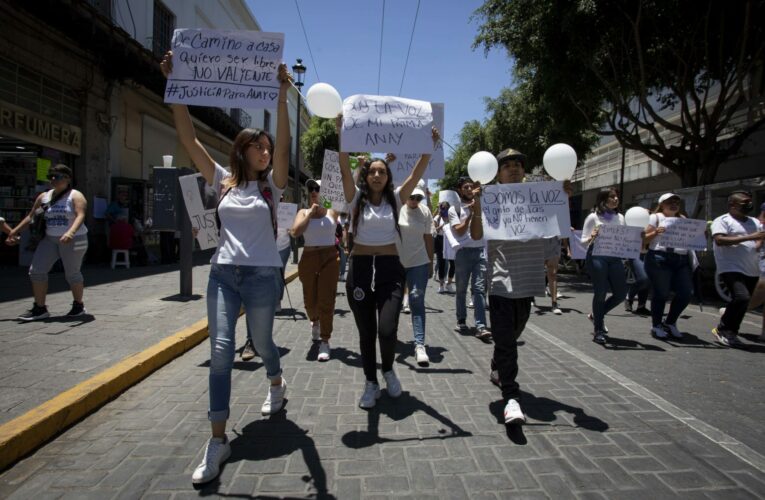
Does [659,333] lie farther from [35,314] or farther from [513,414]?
[35,314]

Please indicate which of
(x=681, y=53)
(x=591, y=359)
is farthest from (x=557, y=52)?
(x=591, y=359)

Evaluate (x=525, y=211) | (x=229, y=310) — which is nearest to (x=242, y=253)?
(x=229, y=310)

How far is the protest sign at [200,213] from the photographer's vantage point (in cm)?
521

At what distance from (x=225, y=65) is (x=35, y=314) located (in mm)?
4387

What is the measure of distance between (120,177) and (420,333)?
40.4 feet

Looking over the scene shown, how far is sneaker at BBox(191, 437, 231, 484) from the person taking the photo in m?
2.43

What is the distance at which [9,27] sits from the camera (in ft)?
32.1

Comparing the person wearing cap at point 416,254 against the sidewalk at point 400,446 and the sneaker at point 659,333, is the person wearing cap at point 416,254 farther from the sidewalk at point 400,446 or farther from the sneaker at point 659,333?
the sneaker at point 659,333

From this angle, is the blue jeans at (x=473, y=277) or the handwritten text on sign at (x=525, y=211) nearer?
the handwritten text on sign at (x=525, y=211)

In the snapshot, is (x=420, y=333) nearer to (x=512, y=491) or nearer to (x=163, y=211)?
(x=512, y=491)

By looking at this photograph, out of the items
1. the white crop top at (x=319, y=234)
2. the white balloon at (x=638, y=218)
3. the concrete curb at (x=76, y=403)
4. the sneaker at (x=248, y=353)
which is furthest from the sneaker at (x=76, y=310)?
the white balloon at (x=638, y=218)

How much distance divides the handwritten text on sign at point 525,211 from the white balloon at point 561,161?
0.44ft

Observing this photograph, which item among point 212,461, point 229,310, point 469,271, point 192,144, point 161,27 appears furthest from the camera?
point 161,27

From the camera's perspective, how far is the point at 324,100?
149 inches
